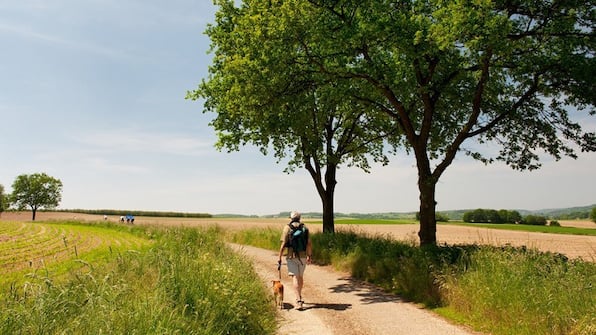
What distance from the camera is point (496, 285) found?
9.18 m

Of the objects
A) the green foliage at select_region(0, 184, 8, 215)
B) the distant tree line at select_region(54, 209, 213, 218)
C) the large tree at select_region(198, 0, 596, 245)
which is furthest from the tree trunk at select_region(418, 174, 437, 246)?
the green foliage at select_region(0, 184, 8, 215)

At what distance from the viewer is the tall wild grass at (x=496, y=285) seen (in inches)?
300

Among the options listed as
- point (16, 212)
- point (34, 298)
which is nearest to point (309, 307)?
point (34, 298)

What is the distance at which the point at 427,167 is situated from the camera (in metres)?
16.6

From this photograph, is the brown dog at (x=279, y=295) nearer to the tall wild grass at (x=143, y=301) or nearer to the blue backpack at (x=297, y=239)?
the tall wild grass at (x=143, y=301)

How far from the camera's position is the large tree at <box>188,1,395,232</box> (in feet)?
51.3

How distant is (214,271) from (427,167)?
36.7ft

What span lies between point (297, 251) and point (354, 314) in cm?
224

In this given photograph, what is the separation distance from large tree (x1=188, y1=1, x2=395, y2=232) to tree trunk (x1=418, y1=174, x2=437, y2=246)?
4682 mm

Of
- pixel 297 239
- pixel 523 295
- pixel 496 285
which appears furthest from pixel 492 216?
pixel 297 239

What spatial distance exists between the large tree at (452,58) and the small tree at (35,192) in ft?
391

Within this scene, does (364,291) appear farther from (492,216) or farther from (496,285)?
(492,216)

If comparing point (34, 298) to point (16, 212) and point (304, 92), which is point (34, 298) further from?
point (16, 212)

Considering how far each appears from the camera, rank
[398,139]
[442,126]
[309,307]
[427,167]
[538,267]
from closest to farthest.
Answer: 1. [538,267]
2. [309,307]
3. [427,167]
4. [442,126]
5. [398,139]
